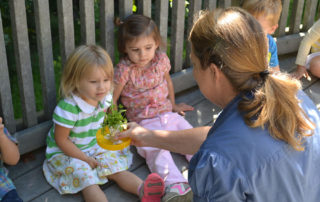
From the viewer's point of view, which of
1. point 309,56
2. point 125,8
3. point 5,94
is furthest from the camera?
point 309,56

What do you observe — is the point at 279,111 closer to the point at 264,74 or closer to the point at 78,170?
the point at 264,74

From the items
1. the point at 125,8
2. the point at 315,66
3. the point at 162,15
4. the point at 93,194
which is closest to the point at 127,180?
the point at 93,194

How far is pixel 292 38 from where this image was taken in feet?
15.3

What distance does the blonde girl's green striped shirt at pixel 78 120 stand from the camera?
2.69 meters

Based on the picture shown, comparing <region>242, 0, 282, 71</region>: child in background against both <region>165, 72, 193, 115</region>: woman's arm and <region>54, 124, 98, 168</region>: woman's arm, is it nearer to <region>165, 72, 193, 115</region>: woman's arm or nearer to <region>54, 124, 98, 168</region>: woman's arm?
<region>165, 72, 193, 115</region>: woman's arm

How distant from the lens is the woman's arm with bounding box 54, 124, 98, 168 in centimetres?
271

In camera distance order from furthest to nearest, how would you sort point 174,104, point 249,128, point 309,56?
point 309,56 < point 174,104 < point 249,128

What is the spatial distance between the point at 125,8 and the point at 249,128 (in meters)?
1.91

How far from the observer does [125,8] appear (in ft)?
10.4

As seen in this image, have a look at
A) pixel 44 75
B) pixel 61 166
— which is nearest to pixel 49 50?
pixel 44 75

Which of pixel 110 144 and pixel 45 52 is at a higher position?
pixel 45 52

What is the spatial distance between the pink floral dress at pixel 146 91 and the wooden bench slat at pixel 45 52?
2.00ft

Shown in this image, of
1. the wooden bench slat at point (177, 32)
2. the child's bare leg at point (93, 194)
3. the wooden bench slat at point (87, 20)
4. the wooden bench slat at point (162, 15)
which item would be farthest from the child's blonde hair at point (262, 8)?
the child's bare leg at point (93, 194)

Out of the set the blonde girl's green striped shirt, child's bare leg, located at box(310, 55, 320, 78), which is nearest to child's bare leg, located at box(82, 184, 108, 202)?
the blonde girl's green striped shirt
